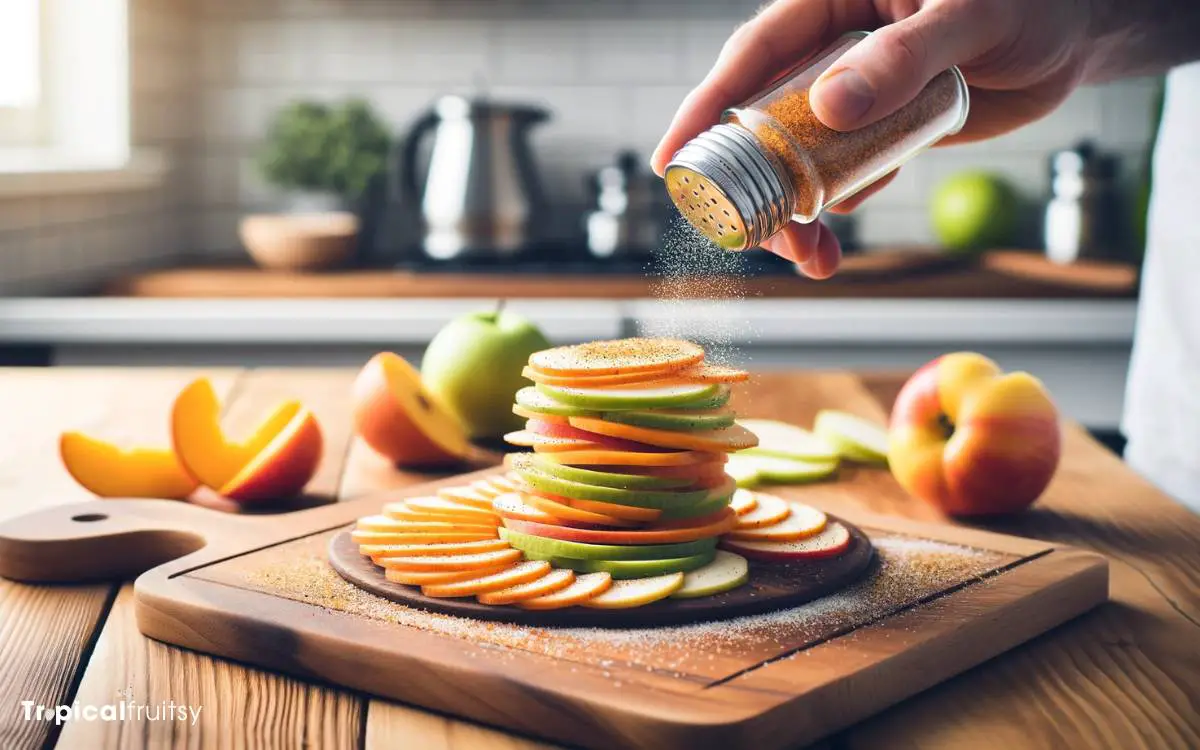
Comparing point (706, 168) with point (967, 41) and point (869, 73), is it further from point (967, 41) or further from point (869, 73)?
point (967, 41)

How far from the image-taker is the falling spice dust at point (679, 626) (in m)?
0.80

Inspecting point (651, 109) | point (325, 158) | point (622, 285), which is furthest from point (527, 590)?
point (651, 109)

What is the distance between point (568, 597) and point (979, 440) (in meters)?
0.51

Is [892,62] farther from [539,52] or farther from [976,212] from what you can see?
[539,52]

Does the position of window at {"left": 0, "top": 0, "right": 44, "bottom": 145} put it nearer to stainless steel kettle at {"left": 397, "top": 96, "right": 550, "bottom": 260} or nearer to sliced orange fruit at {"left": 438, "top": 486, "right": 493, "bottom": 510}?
stainless steel kettle at {"left": 397, "top": 96, "right": 550, "bottom": 260}

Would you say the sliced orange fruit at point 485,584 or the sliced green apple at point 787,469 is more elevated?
the sliced orange fruit at point 485,584

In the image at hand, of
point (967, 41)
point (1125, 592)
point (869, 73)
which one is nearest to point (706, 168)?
point (869, 73)

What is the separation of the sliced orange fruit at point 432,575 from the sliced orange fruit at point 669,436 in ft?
0.43

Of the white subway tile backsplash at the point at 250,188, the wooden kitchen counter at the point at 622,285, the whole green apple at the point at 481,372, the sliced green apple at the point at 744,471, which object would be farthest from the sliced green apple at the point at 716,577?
the white subway tile backsplash at the point at 250,188

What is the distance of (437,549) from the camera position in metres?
0.97

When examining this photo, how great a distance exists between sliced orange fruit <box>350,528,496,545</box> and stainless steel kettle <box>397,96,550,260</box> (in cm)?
188

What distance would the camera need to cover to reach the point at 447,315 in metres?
2.52

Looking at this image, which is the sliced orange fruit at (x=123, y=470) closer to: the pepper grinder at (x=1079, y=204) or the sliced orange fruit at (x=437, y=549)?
the sliced orange fruit at (x=437, y=549)

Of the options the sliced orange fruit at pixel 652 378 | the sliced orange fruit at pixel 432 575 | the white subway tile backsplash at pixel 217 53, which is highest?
the white subway tile backsplash at pixel 217 53
